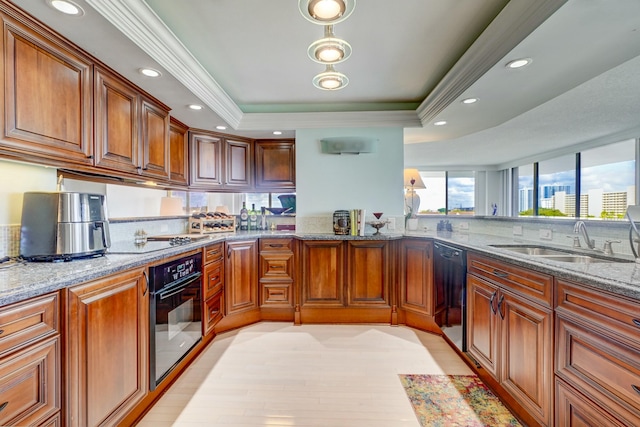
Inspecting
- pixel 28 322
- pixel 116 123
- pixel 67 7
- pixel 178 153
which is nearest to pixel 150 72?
pixel 116 123

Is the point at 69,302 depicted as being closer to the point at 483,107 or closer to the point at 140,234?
the point at 140,234

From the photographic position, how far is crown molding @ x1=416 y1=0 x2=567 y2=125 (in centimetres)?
145

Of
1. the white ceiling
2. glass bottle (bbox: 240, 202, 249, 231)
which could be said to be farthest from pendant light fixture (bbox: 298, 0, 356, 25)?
glass bottle (bbox: 240, 202, 249, 231)

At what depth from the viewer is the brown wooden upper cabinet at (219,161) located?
10.9 ft

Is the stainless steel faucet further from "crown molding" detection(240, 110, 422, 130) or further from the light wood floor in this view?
"crown molding" detection(240, 110, 422, 130)

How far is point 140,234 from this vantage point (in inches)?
105

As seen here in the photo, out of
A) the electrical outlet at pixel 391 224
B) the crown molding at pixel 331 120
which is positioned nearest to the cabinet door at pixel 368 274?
the electrical outlet at pixel 391 224

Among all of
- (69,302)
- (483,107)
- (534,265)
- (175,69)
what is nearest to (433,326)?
(534,265)

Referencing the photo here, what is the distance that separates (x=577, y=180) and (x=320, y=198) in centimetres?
600

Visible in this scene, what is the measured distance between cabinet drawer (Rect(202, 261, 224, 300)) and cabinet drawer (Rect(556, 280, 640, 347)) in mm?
2420

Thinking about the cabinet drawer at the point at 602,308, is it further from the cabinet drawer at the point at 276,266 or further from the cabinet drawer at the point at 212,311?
the cabinet drawer at the point at 212,311

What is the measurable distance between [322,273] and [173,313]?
4.95 ft

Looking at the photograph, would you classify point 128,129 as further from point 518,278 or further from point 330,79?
point 518,278

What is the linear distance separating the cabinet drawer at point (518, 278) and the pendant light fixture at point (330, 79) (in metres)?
1.55
